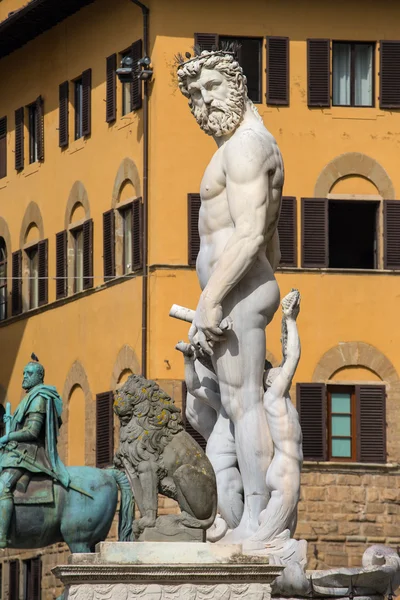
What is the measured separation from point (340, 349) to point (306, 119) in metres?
4.48

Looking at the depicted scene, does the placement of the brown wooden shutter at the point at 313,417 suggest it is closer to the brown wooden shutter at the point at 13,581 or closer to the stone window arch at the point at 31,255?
the brown wooden shutter at the point at 13,581

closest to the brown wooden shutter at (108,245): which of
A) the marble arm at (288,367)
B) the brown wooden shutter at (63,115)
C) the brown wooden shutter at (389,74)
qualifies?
the brown wooden shutter at (63,115)

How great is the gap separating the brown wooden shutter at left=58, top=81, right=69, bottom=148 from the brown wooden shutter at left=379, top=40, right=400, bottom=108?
767 cm

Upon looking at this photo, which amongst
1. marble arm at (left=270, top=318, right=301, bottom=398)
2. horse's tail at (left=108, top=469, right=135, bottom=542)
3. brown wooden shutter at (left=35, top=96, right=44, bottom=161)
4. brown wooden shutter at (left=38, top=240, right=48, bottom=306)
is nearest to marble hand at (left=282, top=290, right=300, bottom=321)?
marble arm at (left=270, top=318, right=301, bottom=398)

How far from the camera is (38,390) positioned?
92.1 ft

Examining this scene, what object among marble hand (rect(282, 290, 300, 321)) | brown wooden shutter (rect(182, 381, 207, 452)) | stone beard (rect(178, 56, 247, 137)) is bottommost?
marble hand (rect(282, 290, 300, 321))

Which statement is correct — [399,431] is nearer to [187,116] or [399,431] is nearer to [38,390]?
[187,116]

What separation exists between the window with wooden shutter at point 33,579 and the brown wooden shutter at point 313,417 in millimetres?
7308

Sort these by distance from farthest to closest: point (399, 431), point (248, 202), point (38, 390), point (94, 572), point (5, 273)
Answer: point (5, 273)
point (399, 431)
point (38, 390)
point (248, 202)
point (94, 572)

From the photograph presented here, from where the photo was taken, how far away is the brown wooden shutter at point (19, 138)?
58.5m

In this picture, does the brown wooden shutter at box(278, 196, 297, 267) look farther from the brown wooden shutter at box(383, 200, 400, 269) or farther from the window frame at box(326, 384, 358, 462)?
the window frame at box(326, 384, 358, 462)

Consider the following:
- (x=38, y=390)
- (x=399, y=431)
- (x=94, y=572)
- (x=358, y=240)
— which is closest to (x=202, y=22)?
(x=358, y=240)

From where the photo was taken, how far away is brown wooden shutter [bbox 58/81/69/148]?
5541 cm

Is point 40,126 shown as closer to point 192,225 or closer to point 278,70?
point 278,70
